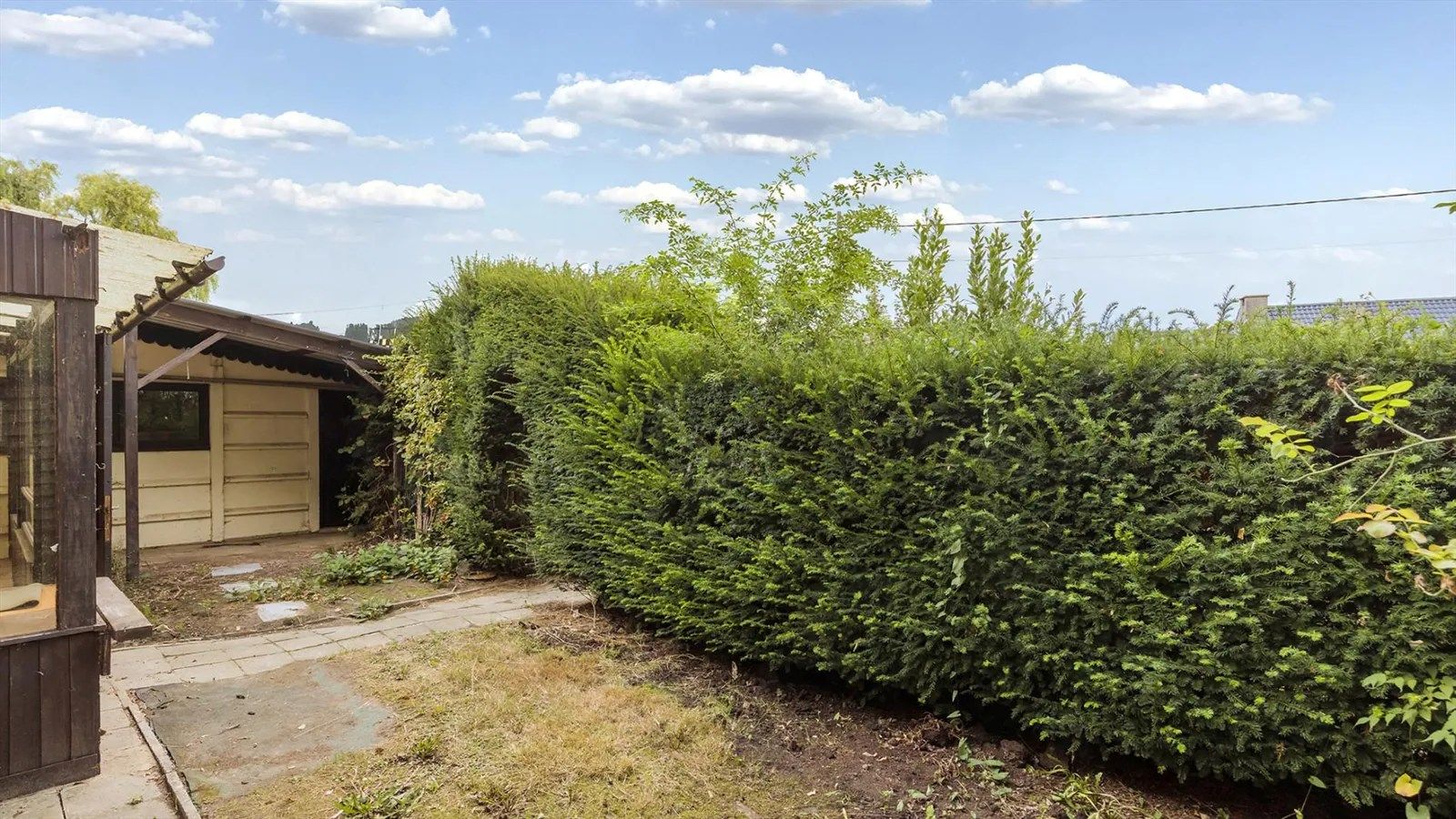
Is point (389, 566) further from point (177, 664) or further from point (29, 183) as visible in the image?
point (29, 183)

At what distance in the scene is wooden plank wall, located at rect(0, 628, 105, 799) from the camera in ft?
11.5

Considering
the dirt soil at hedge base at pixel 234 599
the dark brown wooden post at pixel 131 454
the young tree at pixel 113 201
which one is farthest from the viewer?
the young tree at pixel 113 201

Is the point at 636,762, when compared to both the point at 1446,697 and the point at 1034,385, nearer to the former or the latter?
the point at 1034,385

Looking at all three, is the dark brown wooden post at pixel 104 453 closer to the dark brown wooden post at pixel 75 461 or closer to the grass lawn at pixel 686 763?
the grass lawn at pixel 686 763

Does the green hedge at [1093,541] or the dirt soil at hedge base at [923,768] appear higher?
the green hedge at [1093,541]

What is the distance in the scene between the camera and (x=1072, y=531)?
3543 mm

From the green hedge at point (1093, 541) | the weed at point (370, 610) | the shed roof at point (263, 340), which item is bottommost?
the weed at point (370, 610)

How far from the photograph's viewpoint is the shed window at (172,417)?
1045cm

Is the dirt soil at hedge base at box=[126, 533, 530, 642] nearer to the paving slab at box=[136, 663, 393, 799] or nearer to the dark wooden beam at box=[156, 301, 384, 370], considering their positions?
the paving slab at box=[136, 663, 393, 799]

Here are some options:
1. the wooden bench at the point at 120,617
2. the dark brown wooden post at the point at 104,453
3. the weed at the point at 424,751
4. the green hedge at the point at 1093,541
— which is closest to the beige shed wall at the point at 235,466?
the dark brown wooden post at the point at 104,453

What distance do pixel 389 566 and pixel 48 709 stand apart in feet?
16.0

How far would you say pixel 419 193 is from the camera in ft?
80.6

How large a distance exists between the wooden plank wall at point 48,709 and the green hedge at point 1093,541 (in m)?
3.18

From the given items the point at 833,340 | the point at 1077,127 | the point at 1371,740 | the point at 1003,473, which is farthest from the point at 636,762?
the point at 1077,127
